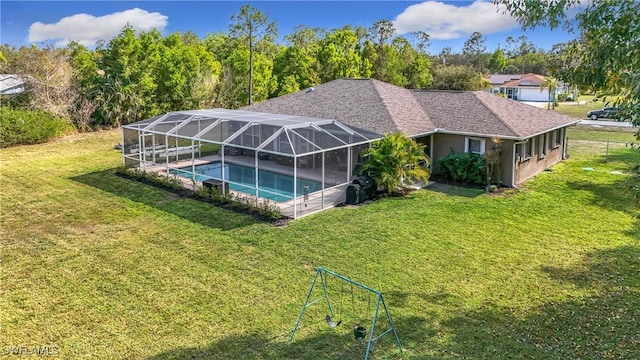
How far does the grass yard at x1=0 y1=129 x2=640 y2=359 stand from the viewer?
784 cm

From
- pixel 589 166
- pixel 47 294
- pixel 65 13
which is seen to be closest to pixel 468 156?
pixel 589 166

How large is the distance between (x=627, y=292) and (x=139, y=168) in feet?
56.4

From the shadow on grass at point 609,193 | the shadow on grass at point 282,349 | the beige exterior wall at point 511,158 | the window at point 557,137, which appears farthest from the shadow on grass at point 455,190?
the shadow on grass at point 282,349

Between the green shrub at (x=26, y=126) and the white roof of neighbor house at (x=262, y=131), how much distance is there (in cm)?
971

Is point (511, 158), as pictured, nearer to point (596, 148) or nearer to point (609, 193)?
point (609, 193)

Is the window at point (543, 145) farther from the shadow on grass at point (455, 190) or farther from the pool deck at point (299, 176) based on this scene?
the pool deck at point (299, 176)

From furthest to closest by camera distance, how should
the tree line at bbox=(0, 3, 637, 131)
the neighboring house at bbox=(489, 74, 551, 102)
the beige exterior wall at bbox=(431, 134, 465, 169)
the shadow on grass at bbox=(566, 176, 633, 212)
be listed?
the neighboring house at bbox=(489, 74, 551, 102) → the tree line at bbox=(0, 3, 637, 131) → the beige exterior wall at bbox=(431, 134, 465, 169) → the shadow on grass at bbox=(566, 176, 633, 212)

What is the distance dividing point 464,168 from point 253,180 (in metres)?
8.14

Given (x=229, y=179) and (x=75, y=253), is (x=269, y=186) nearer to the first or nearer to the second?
(x=229, y=179)

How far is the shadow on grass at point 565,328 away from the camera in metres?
7.53

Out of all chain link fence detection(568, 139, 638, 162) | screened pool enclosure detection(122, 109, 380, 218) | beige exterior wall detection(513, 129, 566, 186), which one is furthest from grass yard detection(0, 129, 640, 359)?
chain link fence detection(568, 139, 638, 162)

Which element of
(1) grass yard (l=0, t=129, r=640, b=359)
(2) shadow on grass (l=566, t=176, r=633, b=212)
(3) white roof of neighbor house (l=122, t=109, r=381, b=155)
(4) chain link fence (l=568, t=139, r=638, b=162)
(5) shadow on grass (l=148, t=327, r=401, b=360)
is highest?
(3) white roof of neighbor house (l=122, t=109, r=381, b=155)

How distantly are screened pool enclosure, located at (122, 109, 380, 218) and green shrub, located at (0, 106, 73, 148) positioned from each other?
29.4 ft

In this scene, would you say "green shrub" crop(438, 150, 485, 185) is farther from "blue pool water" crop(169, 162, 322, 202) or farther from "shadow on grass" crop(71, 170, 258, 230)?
"shadow on grass" crop(71, 170, 258, 230)
